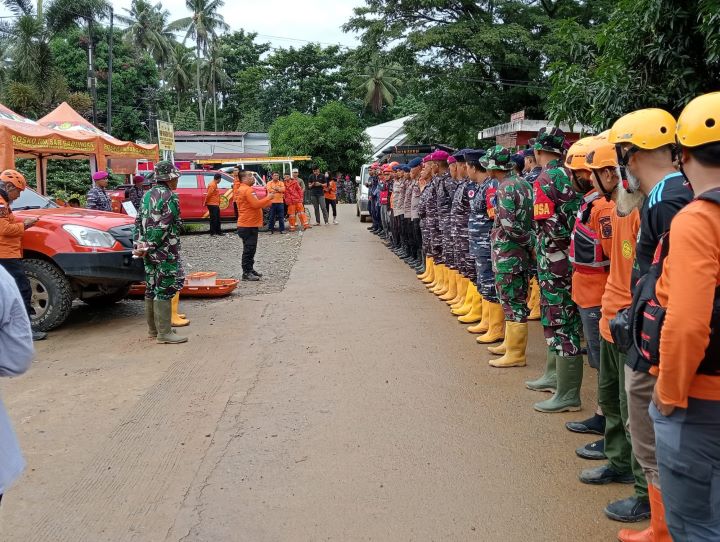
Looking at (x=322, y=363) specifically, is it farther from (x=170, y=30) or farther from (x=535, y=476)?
(x=170, y=30)

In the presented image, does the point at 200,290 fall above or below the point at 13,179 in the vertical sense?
below

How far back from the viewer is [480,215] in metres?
6.81

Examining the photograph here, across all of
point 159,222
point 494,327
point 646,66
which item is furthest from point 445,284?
point 159,222

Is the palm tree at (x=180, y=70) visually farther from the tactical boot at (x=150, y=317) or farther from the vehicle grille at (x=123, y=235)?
the tactical boot at (x=150, y=317)

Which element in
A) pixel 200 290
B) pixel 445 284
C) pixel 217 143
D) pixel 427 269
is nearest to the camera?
pixel 200 290

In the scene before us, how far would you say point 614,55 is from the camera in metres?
6.48

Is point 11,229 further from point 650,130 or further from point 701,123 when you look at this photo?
point 701,123

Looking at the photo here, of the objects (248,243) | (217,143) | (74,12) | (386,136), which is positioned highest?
(74,12)

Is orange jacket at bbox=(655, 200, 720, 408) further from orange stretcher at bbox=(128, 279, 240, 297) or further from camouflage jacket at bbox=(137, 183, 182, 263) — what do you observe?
orange stretcher at bbox=(128, 279, 240, 297)

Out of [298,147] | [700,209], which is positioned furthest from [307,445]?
[298,147]

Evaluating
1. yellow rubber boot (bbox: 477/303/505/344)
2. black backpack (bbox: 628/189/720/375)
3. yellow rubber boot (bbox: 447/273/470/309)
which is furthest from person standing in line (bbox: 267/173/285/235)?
black backpack (bbox: 628/189/720/375)

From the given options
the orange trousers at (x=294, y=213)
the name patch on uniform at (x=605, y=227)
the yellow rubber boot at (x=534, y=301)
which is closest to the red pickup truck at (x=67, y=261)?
the yellow rubber boot at (x=534, y=301)

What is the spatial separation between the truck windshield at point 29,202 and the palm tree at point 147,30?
4241 cm

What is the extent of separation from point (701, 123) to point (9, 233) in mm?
6610
